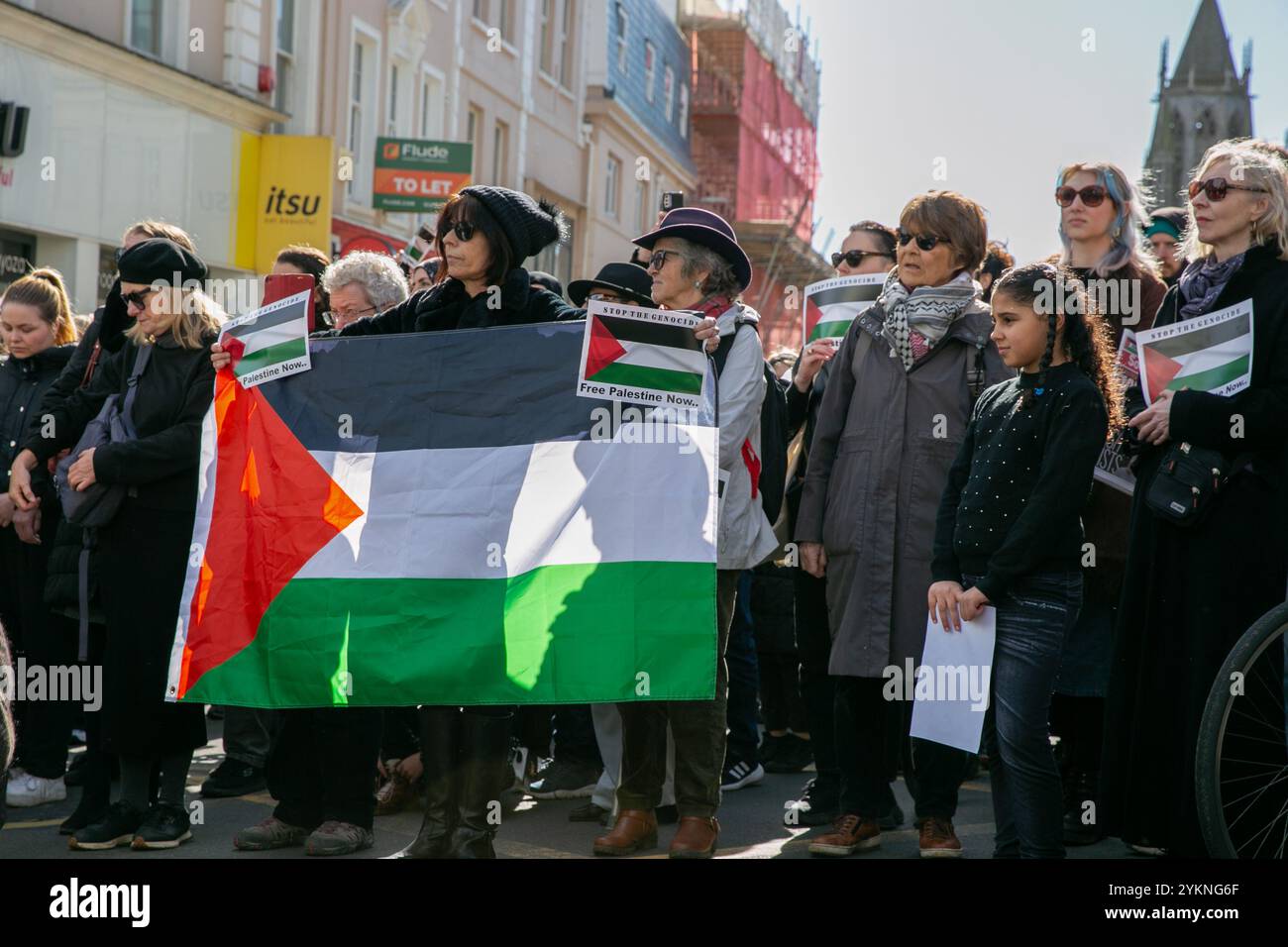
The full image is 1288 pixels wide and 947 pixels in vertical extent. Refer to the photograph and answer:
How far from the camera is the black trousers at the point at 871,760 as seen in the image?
19.1 ft

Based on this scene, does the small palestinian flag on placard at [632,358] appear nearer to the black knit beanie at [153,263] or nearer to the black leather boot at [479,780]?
the black leather boot at [479,780]

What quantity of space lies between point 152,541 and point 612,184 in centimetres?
3131

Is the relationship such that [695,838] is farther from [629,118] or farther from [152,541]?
[629,118]

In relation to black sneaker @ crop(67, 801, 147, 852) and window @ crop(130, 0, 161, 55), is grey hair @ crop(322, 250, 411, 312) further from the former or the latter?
window @ crop(130, 0, 161, 55)

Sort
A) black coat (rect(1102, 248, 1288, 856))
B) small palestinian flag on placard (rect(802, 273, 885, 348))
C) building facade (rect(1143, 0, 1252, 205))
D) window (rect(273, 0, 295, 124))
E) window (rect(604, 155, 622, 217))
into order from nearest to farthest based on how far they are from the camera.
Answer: black coat (rect(1102, 248, 1288, 856)), small palestinian flag on placard (rect(802, 273, 885, 348)), window (rect(273, 0, 295, 124)), window (rect(604, 155, 622, 217)), building facade (rect(1143, 0, 1252, 205))

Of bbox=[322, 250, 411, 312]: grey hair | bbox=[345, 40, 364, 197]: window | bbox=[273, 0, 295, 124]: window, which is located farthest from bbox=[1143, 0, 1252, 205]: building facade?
bbox=[322, 250, 411, 312]: grey hair

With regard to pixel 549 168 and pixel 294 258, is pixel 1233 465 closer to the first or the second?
pixel 294 258

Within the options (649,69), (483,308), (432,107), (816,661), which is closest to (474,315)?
(483,308)

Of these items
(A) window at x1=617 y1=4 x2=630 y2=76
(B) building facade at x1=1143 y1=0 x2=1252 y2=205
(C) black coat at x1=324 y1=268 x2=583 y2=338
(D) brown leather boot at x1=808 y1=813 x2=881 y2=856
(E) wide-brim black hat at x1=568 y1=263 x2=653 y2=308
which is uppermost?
(B) building facade at x1=1143 y1=0 x2=1252 y2=205

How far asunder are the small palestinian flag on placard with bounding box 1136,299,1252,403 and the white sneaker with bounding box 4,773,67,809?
5000 millimetres

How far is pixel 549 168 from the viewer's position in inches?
1266

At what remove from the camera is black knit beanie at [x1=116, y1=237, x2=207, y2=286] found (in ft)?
19.8

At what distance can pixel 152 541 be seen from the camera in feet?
19.7

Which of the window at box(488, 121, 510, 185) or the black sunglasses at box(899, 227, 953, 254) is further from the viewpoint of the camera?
the window at box(488, 121, 510, 185)
